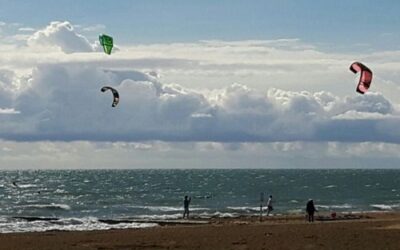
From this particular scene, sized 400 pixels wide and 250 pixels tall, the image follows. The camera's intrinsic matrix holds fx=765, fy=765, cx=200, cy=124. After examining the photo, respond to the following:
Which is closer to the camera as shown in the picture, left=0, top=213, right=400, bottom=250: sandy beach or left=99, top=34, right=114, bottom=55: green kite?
left=0, top=213, right=400, bottom=250: sandy beach

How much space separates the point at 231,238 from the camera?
2380 cm

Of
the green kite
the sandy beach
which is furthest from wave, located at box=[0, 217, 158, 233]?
the green kite

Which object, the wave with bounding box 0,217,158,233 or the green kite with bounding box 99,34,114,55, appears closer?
the green kite with bounding box 99,34,114,55

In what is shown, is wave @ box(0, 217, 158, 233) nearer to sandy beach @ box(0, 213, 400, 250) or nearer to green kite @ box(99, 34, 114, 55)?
sandy beach @ box(0, 213, 400, 250)

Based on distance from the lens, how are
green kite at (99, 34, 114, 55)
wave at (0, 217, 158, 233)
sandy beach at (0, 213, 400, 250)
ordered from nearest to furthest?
1. sandy beach at (0, 213, 400, 250)
2. green kite at (99, 34, 114, 55)
3. wave at (0, 217, 158, 233)

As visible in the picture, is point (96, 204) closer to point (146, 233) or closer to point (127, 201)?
point (127, 201)

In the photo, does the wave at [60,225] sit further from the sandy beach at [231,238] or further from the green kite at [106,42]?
the green kite at [106,42]

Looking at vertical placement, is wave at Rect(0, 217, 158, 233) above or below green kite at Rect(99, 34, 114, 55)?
below

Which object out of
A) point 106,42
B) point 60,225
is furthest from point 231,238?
point 60,225

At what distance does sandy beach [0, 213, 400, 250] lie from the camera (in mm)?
22000

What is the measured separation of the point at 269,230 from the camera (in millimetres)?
26641

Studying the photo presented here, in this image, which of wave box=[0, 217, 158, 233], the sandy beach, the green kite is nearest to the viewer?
the sandy beach

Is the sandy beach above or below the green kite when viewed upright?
below

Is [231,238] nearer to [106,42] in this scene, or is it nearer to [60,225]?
[106,42]
